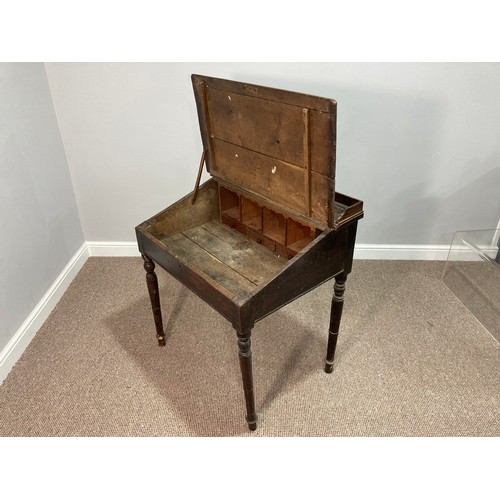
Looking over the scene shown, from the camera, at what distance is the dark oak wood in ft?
4.46

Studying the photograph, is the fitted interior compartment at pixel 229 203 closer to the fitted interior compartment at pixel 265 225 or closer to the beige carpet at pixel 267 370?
the fitted interior compartment at pixel 265 225

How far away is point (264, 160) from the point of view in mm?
1561

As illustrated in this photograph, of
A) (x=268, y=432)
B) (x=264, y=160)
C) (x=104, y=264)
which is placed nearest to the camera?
(x=264, y=160)

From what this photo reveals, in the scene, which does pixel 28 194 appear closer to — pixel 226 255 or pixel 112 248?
pixel 112 248

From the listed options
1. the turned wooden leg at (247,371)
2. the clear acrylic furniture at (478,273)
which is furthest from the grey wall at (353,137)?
the turned wooden leg at (247,371)

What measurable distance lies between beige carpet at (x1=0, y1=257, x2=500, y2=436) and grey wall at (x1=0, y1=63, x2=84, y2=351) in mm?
223

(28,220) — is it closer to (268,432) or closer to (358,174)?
(268,432)

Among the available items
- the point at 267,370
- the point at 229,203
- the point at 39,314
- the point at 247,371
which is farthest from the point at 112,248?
the point at 247,371

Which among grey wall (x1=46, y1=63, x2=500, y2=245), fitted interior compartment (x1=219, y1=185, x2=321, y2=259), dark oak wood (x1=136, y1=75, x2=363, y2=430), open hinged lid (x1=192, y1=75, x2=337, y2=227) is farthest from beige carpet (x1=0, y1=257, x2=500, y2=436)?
open hinged lid (x1=192, y1=75, x2=337, y2=227)

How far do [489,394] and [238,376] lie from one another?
3.61ft

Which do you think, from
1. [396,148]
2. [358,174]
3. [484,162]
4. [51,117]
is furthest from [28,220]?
[484,162]

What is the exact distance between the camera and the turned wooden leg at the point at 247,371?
1429 millimetres

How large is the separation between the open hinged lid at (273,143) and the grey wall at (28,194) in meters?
1.01

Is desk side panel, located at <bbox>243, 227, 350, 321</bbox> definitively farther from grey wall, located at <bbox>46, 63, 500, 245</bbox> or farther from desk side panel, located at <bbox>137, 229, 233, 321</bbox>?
grey wall, located at <bbox>46, 63, 500, 245</bbox>
